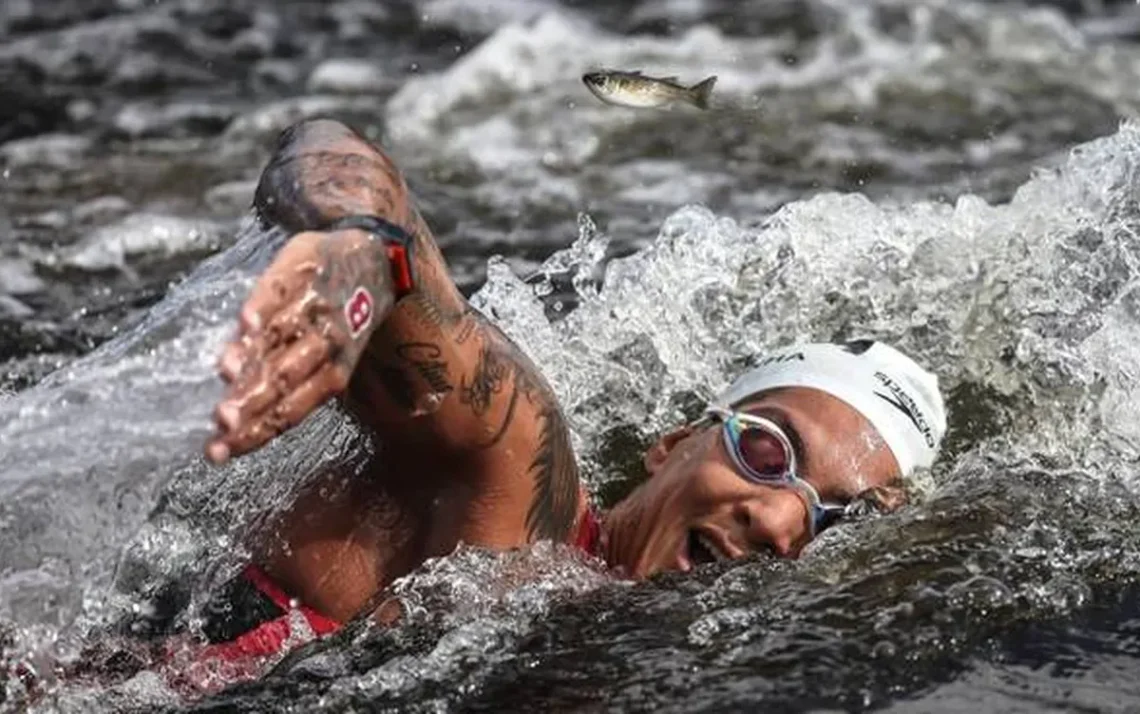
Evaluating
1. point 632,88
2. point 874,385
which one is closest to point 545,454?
point 874,385

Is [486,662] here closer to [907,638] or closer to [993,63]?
[907,638]

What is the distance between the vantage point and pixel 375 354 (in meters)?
4.51

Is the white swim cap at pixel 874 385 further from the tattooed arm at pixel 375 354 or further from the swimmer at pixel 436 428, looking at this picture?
the tattooed arm at pixel 375 354

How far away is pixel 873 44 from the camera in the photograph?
12.1 metres

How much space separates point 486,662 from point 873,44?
7747 millimetres

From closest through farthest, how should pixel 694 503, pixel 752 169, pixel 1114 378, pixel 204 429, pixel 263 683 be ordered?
1. pixel 204 429
2. pixel 263 683
3. pixel 694 503
4. pixel 1114 378
5. pixel 752 169

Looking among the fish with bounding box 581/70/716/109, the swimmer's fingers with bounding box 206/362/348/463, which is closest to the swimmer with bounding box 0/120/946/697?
the swimmer's fingers with bounding box 206/362/348/463

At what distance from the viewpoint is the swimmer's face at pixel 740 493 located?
17.4 feet

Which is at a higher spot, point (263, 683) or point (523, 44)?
point (263, 683)

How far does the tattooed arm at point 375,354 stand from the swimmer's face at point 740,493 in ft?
0.84

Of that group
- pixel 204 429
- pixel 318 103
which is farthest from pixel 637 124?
pixel 204 429

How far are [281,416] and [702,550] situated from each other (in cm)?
176

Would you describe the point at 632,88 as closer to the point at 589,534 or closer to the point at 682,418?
the point at 589,534

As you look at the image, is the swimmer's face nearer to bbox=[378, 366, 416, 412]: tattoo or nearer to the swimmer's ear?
the swimmer's ear
